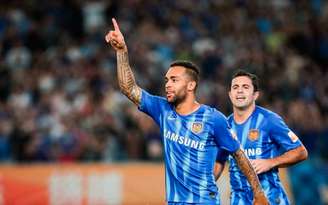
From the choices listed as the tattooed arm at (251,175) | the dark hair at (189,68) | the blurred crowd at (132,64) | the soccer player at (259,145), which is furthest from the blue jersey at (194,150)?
the blurred crowd at (132,64)

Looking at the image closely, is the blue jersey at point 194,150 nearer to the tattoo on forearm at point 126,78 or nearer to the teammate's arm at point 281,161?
the tattoo on forearm at point 126,78

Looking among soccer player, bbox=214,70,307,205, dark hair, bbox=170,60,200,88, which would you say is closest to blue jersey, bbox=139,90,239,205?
dark hair, bbox=170,60,200,88

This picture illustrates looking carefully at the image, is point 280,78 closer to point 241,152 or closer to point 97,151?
point 97,151

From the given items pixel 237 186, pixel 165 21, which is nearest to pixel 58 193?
pixel 165 21

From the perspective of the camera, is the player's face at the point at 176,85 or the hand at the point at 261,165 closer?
the player's face at the point at 176,85

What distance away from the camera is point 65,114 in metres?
16.8

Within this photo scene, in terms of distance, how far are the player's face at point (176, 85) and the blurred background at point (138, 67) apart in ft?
26.3

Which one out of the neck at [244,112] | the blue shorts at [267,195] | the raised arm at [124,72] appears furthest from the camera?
the neck at [244,112]

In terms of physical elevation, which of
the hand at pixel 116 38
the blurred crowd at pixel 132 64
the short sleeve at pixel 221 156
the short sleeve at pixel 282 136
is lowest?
the short sleeve at pixel 221 156

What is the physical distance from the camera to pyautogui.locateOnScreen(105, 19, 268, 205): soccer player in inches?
305

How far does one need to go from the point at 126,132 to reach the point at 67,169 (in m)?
1.34

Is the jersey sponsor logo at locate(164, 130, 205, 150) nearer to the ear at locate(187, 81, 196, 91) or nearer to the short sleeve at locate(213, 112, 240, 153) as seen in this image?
the short sleeve at locate(213, 112, 240, 153)

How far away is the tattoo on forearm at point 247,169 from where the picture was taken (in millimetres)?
7941

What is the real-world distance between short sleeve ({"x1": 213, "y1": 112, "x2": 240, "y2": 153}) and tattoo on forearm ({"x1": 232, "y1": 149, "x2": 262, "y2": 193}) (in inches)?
3.3
